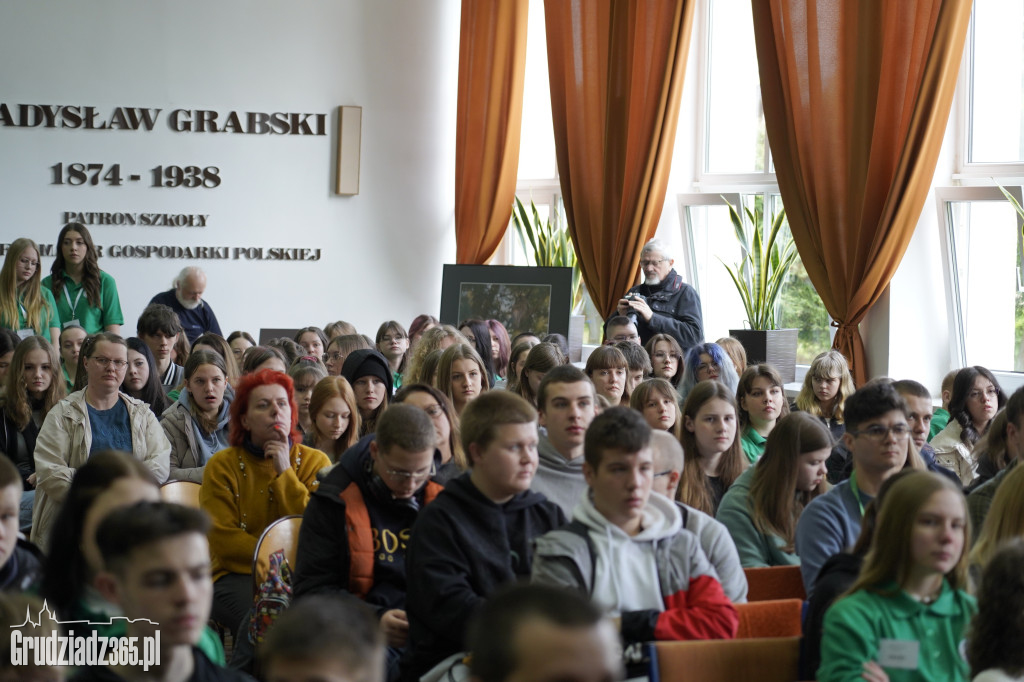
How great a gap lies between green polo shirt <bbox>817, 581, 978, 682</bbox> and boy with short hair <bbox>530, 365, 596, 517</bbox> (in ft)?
4.06

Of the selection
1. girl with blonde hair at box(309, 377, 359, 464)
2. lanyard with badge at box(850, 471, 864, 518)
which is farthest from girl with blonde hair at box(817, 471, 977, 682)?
girl with blonde hair at box(309, 377, 359, 464)

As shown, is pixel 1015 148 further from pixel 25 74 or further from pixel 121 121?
pixel 25 74

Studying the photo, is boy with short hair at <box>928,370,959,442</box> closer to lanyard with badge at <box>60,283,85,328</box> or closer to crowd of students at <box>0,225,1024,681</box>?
crowd of students at <box>0,225,1024,681</box>

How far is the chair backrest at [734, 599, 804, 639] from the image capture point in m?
2.97

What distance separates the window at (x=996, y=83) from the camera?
24.7ft

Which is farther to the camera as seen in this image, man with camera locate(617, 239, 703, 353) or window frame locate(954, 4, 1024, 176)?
man with camera locate(617, 239, 703, 353)

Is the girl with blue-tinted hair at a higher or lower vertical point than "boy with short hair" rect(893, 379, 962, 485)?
higher

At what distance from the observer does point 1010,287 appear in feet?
25.3

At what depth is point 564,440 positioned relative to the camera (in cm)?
378

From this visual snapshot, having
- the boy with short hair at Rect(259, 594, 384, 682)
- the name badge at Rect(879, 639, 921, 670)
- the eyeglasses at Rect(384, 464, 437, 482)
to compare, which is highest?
the eyeglasses at Rect(384, 464, 437, 482)

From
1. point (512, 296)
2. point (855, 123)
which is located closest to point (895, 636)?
point (855, 123)

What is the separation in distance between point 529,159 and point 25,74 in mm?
4901

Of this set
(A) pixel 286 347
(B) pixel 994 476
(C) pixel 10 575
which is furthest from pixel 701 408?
(A) pixel 286 347

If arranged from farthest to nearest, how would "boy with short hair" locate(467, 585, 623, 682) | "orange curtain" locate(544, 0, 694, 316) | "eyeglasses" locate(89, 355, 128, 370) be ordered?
"orange curtain" locate(544, 0, 694, 316) < "eyeglasses" locate(89, 355, 128, 370) < "boy with short hair" locate(467, 585, 623, 682)
